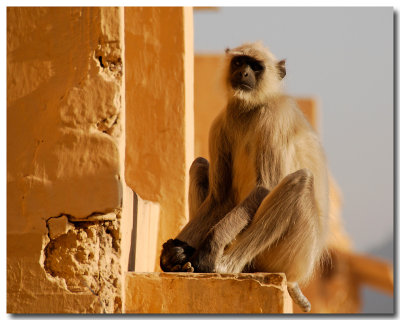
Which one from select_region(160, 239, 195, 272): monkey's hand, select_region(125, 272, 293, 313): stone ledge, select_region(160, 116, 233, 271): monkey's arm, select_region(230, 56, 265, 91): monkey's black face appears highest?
select_region(230, 56, 265, 91): monkey's black face

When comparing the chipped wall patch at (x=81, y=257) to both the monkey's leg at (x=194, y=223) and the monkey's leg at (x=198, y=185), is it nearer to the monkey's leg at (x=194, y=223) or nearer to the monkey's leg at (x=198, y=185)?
the monkey's leg at (x=194, y=223)

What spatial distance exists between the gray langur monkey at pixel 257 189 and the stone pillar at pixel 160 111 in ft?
2.20

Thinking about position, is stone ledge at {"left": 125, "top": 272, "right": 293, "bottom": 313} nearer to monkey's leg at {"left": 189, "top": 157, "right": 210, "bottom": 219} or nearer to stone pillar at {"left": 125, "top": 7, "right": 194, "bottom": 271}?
monkey's leg at {"left": 189, "top": 157, "right": 210, "bottom": 219}

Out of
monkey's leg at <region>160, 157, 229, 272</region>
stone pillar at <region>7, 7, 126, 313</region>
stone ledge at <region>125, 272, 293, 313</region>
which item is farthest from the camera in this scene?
monkey's leg at <region>160, 157, 229, 272</region>

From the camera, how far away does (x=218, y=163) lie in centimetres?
604

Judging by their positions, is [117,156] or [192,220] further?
[192,220]

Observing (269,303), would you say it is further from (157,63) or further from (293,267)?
(157,63)

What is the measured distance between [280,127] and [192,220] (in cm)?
85

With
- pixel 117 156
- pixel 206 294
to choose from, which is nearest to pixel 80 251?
pixel 117 156

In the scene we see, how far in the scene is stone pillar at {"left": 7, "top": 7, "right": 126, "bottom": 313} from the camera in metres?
4.22

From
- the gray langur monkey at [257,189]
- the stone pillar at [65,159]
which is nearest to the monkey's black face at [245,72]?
the gray langur monkey at [257,189]

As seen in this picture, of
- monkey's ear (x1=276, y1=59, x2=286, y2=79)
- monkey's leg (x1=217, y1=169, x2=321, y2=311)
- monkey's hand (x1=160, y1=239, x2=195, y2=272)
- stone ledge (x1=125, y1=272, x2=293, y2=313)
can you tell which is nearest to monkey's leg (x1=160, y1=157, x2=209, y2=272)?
monkey's hand (x1=160, y1=239, x2=195, y2=272)

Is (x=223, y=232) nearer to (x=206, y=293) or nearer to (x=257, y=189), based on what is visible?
(x=257, y=189)

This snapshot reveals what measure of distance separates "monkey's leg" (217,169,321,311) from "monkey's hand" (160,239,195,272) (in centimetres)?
22
